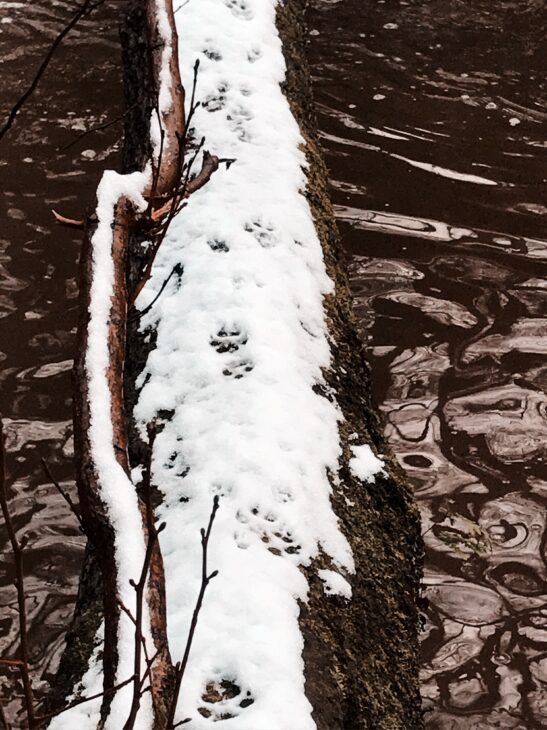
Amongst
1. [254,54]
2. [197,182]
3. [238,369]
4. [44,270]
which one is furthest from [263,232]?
[44,270]

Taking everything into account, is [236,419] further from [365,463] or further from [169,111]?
[169,111]

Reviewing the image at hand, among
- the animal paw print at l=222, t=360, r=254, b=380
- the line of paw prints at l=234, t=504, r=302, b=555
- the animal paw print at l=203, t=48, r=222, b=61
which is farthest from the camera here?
the animal paw print at l=203, t=48, r=222, b=61

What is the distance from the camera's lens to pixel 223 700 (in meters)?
2.14

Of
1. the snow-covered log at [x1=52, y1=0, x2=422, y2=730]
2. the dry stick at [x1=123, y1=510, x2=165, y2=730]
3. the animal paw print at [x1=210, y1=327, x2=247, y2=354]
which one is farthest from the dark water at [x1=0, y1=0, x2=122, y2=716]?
the dry stick at [x1=123, y1=510, x2=165, y2=730]

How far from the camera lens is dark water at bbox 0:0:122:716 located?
3725mm

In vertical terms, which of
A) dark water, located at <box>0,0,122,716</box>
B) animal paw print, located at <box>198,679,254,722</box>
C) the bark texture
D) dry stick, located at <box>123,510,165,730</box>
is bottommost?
dark water, located at <box>0,0,122,716</box>

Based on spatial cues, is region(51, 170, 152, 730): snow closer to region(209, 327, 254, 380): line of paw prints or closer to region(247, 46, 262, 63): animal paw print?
region(209, 327, 254, 380): line of paw prints

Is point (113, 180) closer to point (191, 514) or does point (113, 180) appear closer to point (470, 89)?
point (191, 514)

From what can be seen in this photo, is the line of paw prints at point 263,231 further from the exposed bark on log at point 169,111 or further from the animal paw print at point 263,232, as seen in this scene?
the exposed bark on log at point 169,111

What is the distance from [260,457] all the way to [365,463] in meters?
0.46

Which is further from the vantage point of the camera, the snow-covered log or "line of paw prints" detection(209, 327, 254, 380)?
"line of paw prints" detection(209, 327, 254, 380)

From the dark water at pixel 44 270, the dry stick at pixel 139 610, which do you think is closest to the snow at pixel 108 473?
the dry stick at pixel 139 610

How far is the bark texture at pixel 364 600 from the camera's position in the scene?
2.33 m

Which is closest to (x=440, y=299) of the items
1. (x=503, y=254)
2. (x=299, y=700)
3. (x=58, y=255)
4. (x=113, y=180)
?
(x=503, y=254)
